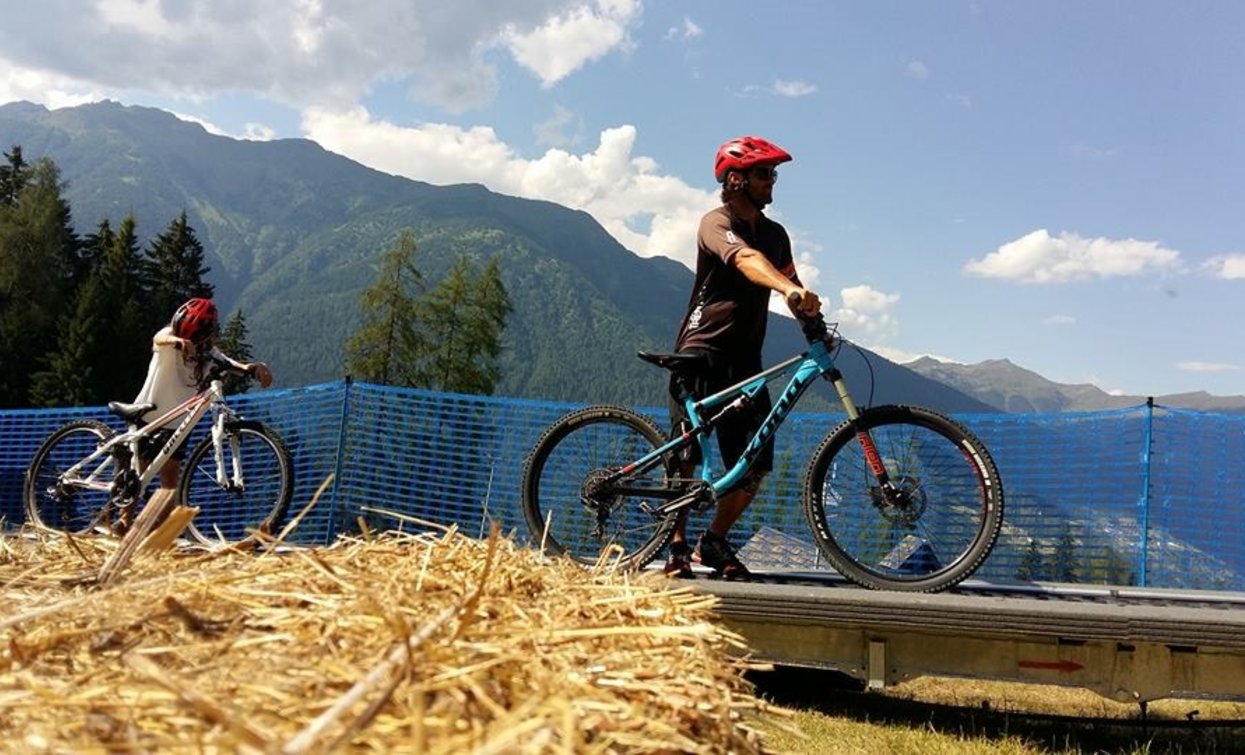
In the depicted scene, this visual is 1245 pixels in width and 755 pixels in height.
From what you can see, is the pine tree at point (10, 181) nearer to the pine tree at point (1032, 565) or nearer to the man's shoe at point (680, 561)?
the pine tree at point (1032, 565)

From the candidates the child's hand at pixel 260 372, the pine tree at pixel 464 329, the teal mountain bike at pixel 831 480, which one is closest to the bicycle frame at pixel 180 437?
the child's hand at pixel 260 372

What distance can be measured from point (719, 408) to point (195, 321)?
3.73 m

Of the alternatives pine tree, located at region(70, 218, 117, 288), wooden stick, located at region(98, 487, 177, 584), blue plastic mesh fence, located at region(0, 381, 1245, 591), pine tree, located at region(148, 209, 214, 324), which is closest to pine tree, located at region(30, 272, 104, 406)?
pine tree, located at region(70, 218, 117, 288)

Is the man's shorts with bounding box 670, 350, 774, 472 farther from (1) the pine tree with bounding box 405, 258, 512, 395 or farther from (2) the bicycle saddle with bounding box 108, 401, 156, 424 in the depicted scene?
(1) the pine tree with bounding box 405, 258, 512, 395

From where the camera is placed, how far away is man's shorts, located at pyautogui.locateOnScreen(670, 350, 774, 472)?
4418 mm

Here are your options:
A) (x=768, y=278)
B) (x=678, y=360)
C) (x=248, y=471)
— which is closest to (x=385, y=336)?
(x=248, y=471)

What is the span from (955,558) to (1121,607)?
0.73 m

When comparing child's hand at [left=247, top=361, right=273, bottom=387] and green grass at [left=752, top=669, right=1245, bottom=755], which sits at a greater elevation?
child's hand at [left=247, top=361, right=273, bottom=387]

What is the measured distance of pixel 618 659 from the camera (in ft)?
3.69

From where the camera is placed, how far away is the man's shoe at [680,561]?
14.0 ft

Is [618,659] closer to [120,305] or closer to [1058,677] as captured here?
[1058,677]

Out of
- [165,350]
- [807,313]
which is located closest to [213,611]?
[807,313]

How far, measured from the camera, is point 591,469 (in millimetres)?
4688

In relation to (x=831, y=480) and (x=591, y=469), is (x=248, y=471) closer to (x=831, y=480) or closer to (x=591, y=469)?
(x=591, y=469)
